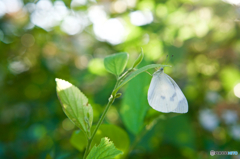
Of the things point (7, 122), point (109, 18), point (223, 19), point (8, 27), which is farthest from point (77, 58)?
point (223, 19)

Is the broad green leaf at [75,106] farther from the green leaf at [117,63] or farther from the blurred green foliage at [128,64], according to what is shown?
the blurred green foliage at [128,64]

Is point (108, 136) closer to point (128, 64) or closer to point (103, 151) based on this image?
point (103, 151)

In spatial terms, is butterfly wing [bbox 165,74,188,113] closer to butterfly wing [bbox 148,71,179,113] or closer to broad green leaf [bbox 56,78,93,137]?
butterfly wing [bbox 148,71,179,113]

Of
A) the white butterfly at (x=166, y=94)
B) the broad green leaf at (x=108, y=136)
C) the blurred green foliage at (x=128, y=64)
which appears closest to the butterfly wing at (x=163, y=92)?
the white butterfly at (x=166, y=94)

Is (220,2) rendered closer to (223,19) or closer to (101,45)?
(223,19)

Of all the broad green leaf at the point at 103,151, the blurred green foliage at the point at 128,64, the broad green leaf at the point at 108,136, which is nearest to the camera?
the broad green leaf at the point at 103,151

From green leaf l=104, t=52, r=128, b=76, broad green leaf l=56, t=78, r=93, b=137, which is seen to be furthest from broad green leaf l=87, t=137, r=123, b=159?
green leaf l=104, t=52, r=128, b=76
